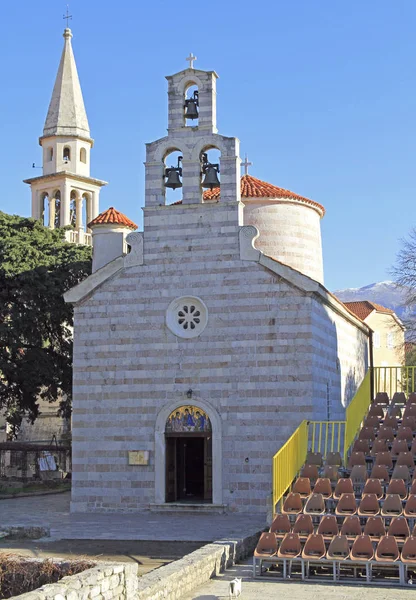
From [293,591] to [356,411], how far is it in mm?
9222

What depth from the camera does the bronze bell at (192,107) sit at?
2517cm

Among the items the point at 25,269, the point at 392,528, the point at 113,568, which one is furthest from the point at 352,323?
the point at 113,568

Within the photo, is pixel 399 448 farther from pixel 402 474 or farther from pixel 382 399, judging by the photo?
pixel 382 399

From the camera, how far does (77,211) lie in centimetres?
5434

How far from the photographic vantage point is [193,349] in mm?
23906

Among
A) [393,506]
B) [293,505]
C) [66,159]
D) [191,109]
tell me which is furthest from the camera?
[66,159]

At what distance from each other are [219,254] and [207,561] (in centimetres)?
1063

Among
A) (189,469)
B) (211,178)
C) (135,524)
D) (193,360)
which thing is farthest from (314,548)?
(211,178)

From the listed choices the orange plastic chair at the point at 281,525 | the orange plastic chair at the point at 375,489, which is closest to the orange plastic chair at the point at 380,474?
the orange plastic chair at the point at 375,489

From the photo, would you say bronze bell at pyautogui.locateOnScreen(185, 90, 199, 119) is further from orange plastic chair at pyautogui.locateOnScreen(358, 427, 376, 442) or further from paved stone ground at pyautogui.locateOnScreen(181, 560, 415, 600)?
paved stone ground at pyautogui.locateOnScreen(181, 560, 415, 600)

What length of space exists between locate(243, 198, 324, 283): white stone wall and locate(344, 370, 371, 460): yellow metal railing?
19.4ft

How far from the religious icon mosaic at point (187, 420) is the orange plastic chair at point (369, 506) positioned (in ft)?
22.5

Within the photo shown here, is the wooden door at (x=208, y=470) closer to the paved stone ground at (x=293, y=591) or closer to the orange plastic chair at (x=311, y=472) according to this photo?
the orange plastic chair at (x=311, y=472)

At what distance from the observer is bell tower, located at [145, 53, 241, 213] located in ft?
80.9
